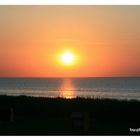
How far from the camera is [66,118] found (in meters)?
14.7

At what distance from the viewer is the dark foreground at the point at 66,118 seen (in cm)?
1148

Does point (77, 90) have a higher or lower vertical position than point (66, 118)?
higher

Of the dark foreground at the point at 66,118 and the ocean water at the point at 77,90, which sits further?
the ocean water at the point at 77,90

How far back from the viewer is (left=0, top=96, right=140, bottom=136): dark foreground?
1148 centimetres

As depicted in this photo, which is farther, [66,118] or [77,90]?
[77,90]

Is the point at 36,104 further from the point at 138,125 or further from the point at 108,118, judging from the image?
the point at 138,125

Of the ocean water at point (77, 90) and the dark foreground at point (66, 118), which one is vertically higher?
the ocean water at point (77, 90)

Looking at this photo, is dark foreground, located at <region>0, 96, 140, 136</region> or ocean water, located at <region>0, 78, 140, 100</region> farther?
ocean water, located at <region>0, 78, 140, 100</region>

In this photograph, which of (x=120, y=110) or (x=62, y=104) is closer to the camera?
(x=120, y=110)

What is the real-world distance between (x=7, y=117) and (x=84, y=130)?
12.1 feet

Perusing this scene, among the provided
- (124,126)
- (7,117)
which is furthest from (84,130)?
(7,117)

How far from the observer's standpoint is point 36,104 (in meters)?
19.0

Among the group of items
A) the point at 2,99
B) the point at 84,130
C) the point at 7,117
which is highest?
the point at 2,99

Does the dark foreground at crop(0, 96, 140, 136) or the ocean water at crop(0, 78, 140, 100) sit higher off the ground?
the ocean water at crop(0, 78, 140, 100)
